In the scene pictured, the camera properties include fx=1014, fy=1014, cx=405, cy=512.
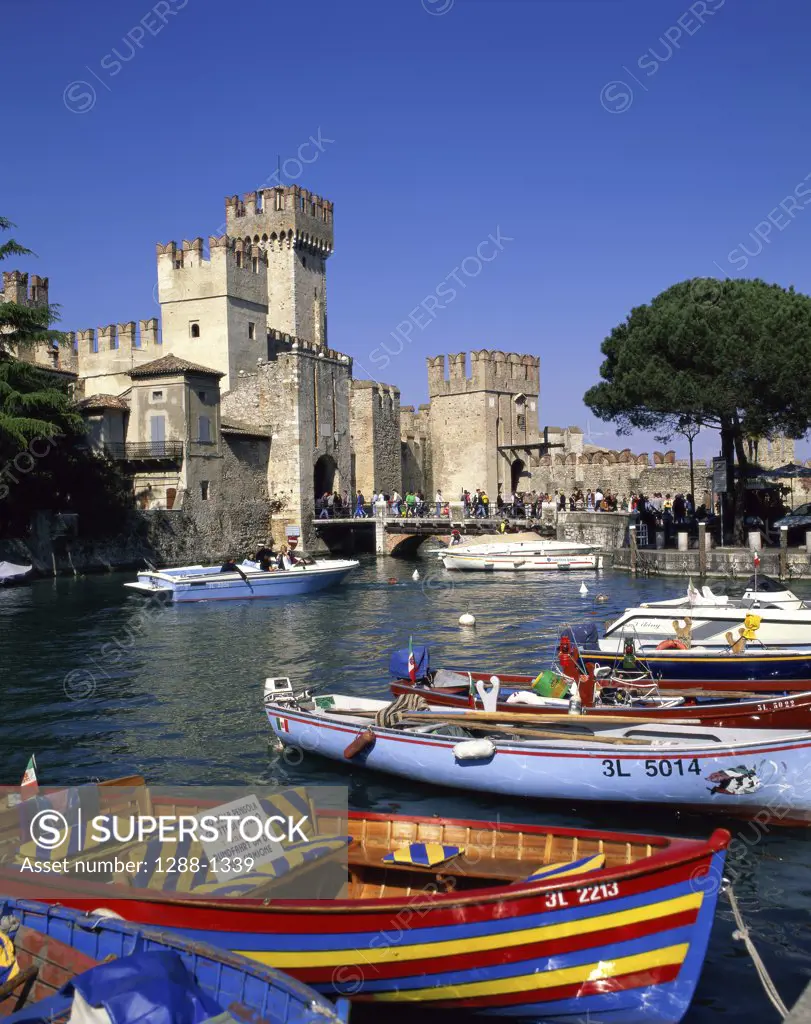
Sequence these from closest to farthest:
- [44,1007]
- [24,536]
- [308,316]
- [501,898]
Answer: [44,1007]
[501,898]
[24,536]
[308,316]

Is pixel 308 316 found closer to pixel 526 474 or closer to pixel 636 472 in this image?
pixel 526 474

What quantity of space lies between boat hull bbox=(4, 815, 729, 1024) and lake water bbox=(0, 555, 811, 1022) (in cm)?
80

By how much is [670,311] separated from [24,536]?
25.5 metres

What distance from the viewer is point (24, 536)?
127 ft

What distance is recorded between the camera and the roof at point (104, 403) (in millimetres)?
44469

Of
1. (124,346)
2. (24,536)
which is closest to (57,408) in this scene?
(24,536)

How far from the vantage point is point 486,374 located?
61438 millimetres

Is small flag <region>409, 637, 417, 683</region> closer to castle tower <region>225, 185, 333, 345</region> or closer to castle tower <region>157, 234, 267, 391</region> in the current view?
castle tower <region>157, 234, 267, 391</region>

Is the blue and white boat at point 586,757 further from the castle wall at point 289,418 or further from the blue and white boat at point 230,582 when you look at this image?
the castle wall at point 289,418

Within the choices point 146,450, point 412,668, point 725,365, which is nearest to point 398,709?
point 412,668

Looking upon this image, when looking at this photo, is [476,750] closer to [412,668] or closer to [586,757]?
[586,757]

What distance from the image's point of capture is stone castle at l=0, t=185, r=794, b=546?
45.5 m

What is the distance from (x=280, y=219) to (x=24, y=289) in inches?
598

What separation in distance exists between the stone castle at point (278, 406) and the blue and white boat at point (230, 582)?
13039mm
